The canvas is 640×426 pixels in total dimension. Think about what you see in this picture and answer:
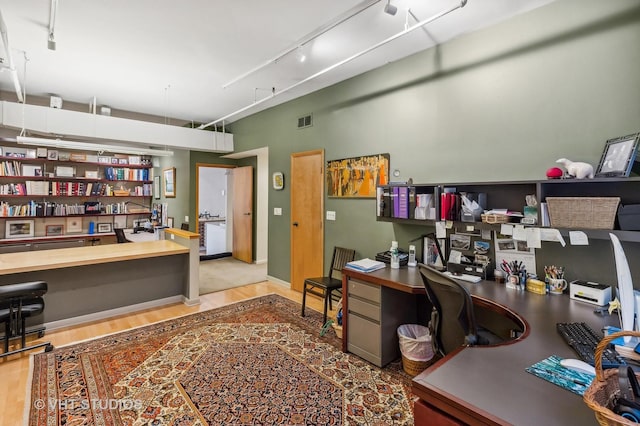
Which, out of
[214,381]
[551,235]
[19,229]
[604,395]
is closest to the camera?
[604,395]

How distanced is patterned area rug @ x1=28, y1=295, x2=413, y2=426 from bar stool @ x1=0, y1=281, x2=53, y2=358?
11.5 inches

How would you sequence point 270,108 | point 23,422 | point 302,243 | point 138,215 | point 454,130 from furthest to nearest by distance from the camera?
point 138,215 < point 270,108 < point 302,243 < point 454,130 < point 23,422

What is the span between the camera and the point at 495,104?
261 centimetres

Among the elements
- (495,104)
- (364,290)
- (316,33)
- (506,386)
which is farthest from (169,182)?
(506,386)

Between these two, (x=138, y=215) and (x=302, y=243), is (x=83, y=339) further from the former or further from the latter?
(x=138, y=215)

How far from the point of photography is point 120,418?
199 cm

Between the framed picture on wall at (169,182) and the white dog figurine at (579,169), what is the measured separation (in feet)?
21.5

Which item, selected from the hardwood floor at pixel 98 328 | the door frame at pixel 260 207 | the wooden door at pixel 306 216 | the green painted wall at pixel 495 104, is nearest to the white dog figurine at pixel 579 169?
the green painted wall at pixel 495 104

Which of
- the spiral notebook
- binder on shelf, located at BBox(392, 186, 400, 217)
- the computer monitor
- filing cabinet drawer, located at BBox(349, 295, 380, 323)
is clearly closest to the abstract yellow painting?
binder on shelf, located at BBox(392, 186, 400, 217)

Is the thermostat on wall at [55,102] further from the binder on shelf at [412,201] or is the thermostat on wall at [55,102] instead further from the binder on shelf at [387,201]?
the binder on shelf at [412,201]

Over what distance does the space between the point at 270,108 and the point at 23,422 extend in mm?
4515

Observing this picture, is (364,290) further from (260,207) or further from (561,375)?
(260,207)

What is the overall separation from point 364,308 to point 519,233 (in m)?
1.32

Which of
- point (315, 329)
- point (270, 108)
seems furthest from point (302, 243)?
point (270, 108)
